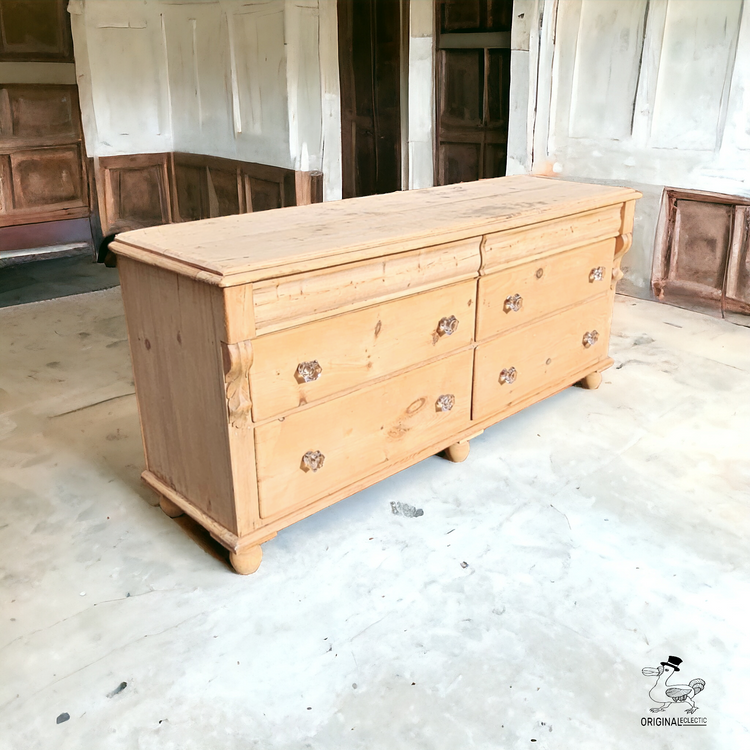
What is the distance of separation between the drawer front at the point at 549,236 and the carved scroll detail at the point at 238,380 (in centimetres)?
100

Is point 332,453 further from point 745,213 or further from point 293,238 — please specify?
point 745,213

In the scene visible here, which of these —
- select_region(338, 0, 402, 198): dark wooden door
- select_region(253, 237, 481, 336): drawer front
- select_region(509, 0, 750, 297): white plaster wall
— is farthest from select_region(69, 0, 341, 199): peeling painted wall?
select_region(253, 237, 481, 336): drawer front

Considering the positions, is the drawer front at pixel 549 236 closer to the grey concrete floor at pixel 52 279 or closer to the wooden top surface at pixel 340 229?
the wooden top surface at pixel 340 229

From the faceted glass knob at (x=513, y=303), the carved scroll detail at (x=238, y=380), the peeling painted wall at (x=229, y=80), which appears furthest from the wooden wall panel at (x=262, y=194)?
the carved scroll detail at (x=238, y=380)

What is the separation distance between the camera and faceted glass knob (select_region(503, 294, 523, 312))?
267 cm

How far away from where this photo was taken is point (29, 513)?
96.7 inches

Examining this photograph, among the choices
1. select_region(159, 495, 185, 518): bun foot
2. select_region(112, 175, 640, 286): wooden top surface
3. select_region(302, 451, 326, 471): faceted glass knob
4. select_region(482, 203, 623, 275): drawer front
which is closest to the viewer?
select_region(112, 175, 640, 286): wooden top surface

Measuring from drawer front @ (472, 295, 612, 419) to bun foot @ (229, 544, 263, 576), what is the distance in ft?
3.29

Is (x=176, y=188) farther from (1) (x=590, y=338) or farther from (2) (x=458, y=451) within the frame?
(2) (x=458, y=451)

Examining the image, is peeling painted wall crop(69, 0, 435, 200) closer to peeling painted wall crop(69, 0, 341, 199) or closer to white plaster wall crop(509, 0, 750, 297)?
peeling painted wall crop(69, 0, 341, 199)

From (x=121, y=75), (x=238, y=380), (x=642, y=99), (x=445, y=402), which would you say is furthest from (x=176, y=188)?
(x=238, y=380)

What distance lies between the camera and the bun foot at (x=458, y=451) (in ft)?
8.92

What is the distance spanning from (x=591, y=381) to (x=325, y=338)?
1.73m

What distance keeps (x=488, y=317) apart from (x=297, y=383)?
87cm
